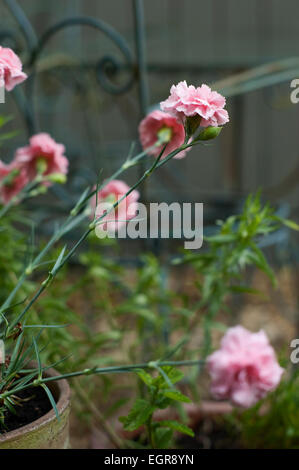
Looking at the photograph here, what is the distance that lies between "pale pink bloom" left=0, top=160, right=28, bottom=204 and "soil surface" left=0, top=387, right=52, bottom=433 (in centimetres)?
33

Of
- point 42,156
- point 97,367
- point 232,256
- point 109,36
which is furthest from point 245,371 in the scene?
point 109,36

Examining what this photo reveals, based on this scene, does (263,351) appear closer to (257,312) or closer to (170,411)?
(170,411)

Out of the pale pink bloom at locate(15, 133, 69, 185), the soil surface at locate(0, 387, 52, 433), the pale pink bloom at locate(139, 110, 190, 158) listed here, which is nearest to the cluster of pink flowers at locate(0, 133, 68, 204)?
the pale pink bloom at locate(15, 133, 69, 185)

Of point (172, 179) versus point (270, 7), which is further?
point (270, 7)

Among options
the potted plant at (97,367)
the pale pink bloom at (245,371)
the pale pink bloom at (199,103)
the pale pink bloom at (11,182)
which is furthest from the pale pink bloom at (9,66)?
the pale pink bloom at (245,371)

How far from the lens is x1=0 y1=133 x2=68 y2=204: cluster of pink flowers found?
79 cm

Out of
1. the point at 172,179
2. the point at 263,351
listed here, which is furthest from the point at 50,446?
the point at 172,179

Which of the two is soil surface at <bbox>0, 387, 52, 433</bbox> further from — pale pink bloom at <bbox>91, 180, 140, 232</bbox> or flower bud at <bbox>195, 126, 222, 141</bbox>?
flower bud at <bbox>195, 126, 222, 141</bbox>

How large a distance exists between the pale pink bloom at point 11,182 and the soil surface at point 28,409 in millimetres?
327

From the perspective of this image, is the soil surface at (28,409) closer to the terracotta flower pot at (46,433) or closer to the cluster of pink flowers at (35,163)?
the terracotta flower pot at (46,433)

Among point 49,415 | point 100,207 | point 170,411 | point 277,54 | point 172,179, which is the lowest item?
point 170,411

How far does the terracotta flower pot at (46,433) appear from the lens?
0.50 meters
